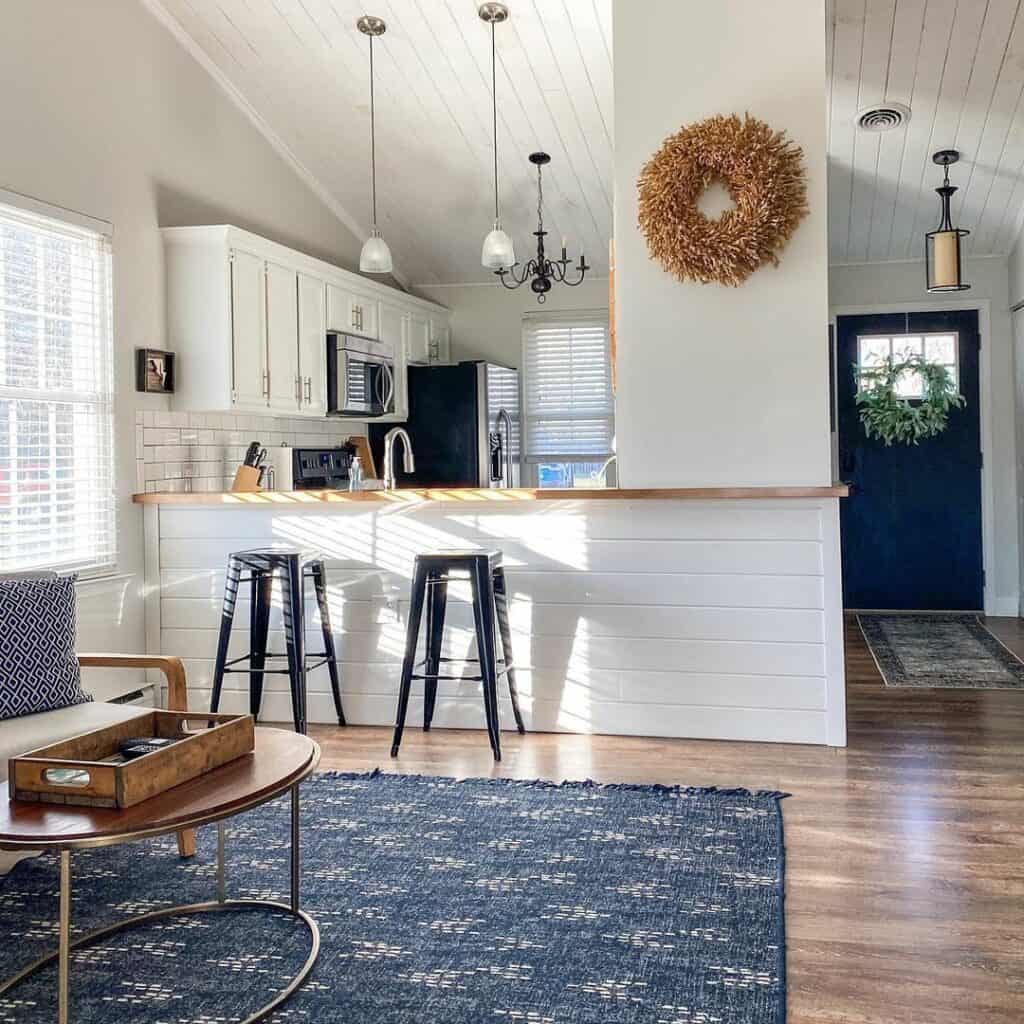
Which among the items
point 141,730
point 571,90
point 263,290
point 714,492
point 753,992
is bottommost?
point 753,992

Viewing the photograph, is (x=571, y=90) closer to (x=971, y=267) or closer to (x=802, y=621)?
(x=802, y=621)

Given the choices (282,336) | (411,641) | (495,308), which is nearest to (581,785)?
(411,641)

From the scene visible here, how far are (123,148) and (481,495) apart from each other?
2.10 m

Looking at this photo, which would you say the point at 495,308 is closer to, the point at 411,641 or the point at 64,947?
the point at 411,641

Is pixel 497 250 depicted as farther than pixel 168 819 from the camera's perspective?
Yes

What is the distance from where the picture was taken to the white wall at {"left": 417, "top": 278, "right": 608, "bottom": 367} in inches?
286

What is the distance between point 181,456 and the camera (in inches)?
194

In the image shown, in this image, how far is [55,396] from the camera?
4082mm

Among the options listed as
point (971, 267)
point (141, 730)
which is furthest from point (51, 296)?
point (971, 267)

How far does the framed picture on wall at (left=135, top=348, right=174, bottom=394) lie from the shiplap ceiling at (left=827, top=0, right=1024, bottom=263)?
10.4 feet

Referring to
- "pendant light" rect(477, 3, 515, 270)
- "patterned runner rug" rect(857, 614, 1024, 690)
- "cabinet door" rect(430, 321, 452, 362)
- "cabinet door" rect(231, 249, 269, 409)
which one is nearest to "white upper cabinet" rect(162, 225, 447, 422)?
"cabinet door" rect(231, 249, 269, 409)

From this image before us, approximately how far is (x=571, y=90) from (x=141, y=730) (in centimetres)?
387

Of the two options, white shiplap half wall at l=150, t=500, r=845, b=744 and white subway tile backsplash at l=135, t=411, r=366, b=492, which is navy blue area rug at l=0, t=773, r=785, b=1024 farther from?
white subway tile backsplash at l=135, t=411, r=366, b=492

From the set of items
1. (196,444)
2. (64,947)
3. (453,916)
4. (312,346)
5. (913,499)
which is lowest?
(453,916)
